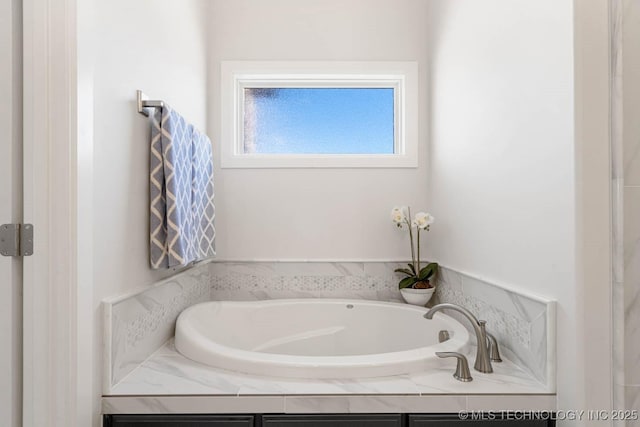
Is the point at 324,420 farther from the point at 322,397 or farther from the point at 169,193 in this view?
the point at 169,193

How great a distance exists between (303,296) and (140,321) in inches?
41.3

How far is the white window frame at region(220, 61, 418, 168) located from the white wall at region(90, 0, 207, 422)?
1.84 ft

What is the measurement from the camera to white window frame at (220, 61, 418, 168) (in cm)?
222

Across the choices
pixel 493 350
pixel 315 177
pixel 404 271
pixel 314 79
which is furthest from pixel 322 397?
pixel 314 79

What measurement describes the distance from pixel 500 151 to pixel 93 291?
4.99ft

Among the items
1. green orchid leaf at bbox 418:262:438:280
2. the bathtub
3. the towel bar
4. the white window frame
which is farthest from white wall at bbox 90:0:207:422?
green orchid leaf at bbox 418:262:438:280

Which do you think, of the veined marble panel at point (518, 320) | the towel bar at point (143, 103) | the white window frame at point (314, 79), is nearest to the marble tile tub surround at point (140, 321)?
the towel bar at point (143, 103)

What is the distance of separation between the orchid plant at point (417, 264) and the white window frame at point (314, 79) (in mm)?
338

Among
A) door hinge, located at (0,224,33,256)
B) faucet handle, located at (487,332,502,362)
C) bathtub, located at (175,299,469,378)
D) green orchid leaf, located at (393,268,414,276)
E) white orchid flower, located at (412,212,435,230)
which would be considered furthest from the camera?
green orchid leaf, located at (393,268,414,276)

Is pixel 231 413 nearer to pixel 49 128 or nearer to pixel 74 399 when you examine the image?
pixel 74 399

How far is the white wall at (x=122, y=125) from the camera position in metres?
1.10

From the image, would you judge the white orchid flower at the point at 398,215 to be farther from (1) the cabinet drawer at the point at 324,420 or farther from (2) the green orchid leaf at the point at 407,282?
(1) the cabinet drawer at the point at 324,420

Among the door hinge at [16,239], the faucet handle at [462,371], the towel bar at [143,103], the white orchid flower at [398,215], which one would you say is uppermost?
the towel bar at [143,103]

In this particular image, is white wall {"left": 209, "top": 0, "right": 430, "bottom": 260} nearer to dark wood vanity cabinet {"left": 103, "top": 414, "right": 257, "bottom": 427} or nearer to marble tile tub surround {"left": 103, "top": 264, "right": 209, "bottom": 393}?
marble tile tub surround {"left": 103, "top": 264, "right": 209, "bottom": 393}
